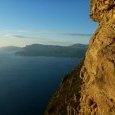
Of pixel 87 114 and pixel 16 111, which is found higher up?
pixel 87 114

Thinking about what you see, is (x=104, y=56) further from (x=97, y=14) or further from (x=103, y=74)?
(x=97, y=14)

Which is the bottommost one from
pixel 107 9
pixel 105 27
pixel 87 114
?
pixel 87 114

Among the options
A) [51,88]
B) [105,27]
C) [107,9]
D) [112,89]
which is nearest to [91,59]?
[105,27]

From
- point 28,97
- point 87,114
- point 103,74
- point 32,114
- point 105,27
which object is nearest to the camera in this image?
point 103,74

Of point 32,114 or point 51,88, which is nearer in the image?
point 32,114

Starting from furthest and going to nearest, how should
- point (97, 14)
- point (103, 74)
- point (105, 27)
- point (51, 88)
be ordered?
point (51, 88), point (97, 14), point (105, 27), point (103, 74)

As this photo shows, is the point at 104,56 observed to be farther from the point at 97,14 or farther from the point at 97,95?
the point at 97,14

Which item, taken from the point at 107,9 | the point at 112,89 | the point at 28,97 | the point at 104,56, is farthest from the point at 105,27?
the point at 28,97

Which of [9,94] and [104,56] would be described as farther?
[9,94]

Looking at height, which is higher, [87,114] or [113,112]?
[113,112]
